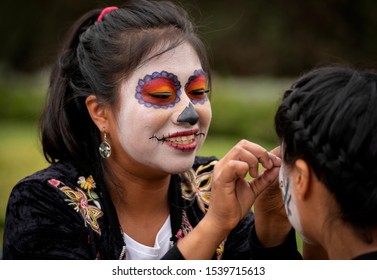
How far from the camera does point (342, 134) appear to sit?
2.20 meters

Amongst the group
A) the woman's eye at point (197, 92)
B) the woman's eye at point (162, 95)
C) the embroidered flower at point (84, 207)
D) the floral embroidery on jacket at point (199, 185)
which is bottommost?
the floral embroidery on jacket at point (199, 185)

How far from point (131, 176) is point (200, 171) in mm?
407

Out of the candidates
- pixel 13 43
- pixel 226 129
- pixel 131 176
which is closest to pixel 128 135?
pixel 131 176

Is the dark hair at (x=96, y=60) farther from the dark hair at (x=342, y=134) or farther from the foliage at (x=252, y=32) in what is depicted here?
the foliage at (x=252, y=32)

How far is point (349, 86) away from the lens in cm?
225

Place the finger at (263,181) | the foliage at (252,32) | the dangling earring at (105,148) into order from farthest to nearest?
1. the foliage at (252,32)
2. the dangling earring at (105,148)
3. the finger at (263,181)

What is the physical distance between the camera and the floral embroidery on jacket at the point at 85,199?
2.87 metres

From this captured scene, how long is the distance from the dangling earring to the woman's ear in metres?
0.05

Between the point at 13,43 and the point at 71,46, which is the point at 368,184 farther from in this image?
the point at 13,43

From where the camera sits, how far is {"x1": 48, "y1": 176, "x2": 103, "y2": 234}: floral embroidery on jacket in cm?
287

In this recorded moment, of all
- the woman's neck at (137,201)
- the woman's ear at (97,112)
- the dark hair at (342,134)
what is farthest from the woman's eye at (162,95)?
the dark hair at (342,134)

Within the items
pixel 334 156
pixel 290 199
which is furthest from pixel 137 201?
pixel 334 156

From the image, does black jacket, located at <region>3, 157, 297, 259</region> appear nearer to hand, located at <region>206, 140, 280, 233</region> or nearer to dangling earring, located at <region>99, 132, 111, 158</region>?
dangling earring, located at <region>99, 132, 111, 158</region>

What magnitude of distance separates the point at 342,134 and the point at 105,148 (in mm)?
1263
